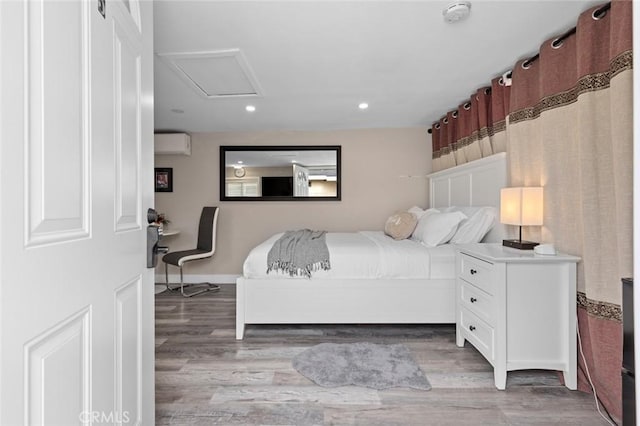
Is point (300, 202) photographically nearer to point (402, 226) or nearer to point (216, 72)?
point (402, 226)

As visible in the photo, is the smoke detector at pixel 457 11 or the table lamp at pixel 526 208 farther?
the table lamp at pixel 526 208

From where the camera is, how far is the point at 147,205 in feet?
4.22

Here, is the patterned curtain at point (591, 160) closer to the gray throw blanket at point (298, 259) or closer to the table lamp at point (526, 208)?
the table lamp at point (526, 208)

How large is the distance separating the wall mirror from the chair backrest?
1.33ft

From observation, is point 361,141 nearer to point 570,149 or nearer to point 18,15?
point 570,149

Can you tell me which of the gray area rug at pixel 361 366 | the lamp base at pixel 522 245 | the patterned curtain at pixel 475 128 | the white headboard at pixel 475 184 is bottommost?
the gray area rug at pixel 361 366

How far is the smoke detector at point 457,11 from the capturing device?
1.86 m

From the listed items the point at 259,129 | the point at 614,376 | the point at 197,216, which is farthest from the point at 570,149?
the point at 197,216

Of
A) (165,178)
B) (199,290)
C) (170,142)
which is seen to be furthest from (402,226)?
(165,178)

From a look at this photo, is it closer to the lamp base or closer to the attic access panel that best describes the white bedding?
the lamp base

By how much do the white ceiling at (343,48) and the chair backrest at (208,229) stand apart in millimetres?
1346

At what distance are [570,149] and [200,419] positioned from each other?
101 inches

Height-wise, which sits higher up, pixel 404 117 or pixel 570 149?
pixel 404 117

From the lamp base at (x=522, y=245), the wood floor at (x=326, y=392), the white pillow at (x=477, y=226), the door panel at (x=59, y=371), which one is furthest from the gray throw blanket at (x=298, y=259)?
the door panel at (x=59, y=371)
